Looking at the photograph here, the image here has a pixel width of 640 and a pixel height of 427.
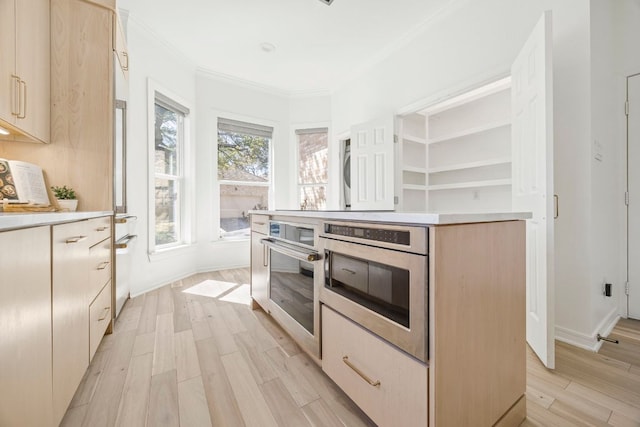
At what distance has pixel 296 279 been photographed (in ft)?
5.31

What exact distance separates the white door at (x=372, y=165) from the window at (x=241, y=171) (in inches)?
61.6

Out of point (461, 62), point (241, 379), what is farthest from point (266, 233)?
point (461, 62)

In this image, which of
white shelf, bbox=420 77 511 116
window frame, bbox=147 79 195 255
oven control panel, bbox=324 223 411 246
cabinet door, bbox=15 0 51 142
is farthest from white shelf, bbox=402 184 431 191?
cabinet door, bbox=15 0 51 142

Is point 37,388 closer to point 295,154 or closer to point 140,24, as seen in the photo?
point 140,24

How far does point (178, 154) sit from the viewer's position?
346 centimetres

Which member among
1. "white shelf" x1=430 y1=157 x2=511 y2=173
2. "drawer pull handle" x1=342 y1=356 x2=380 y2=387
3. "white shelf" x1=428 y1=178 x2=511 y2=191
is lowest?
"drawer pull handle" x1=342 y1=356 x2=380 y2=387

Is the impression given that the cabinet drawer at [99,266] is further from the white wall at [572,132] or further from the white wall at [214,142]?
the white wall at [572,132]

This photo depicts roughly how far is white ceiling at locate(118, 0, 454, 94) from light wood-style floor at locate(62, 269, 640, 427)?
9.79 ft

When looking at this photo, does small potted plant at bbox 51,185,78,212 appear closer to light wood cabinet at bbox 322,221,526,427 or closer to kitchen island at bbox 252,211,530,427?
kitchen island at bbox 252,211,530,427

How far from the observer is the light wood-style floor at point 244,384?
1154mm

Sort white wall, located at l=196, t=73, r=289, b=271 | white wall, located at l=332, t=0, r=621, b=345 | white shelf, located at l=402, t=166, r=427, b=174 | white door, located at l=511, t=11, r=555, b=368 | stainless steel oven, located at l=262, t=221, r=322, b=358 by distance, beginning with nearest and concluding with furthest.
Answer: stainless steel oven, located at l=262, t=221, r=322, b=358, white door, located at l=511, t=11, r=555, b=368, white wall, located at l=332, t=0, r=621, b=345, white shelf, located at l=402, t=166, r=427, b=174, white wall, located at l=196, t=73, r=289, b=271

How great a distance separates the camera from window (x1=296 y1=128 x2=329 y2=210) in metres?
4.40

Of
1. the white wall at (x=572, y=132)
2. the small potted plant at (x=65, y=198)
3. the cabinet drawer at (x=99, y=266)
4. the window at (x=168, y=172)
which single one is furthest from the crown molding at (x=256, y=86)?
the cabinet drawer at (x=99, y=266)

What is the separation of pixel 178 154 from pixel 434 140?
343 cm
